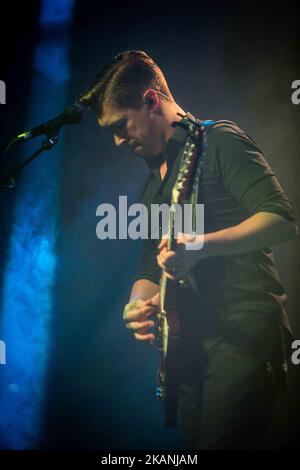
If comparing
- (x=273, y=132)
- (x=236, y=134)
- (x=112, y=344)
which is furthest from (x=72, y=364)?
(x=273, y=132)

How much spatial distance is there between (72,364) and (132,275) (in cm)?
55

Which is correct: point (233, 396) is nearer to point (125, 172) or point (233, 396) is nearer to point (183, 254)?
point (183, 254)

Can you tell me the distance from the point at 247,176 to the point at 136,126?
23.3 inches

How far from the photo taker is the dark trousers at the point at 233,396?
150cm

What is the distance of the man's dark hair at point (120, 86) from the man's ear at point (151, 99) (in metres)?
0.02

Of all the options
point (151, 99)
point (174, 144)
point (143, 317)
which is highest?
point (151, 99)

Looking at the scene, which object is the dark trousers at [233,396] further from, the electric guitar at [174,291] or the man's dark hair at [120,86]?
the man's dark hair at [120,86]

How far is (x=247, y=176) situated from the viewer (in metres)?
1.52

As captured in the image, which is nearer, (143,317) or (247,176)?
(247,176)

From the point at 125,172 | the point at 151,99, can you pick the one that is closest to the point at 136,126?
the point at 151,99

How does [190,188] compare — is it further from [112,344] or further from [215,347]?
[112,344]

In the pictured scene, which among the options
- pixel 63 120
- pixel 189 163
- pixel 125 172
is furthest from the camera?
Answer: pixel 125 172

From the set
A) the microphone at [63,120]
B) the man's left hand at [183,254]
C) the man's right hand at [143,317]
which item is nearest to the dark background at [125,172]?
the man's right hand at [143,317]

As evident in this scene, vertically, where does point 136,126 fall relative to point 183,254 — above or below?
above
